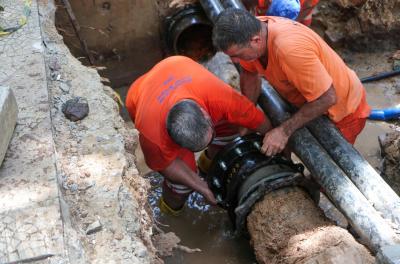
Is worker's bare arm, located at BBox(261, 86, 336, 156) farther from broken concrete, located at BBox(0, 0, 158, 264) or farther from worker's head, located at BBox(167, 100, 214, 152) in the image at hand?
broken concrete, located at BBox(0, 0, 158, 264)

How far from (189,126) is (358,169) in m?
1.04

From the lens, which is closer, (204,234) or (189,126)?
(189,126)

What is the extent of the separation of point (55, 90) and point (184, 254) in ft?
5.39

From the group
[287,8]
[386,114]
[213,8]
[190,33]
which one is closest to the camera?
[287,8]

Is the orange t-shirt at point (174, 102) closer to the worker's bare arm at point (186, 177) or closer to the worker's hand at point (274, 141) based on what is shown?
the worker's bare arm at point (186, 177)

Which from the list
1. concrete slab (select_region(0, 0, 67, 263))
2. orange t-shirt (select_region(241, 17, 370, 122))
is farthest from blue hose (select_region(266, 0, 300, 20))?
concrete slab (select_region(0, 0, 67, 263))

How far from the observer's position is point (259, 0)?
13.7 feet

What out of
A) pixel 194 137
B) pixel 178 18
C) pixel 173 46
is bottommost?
pixel 173 46

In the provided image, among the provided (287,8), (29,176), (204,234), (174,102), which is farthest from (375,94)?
(29,176)

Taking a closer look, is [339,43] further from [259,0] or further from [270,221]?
[270,221]

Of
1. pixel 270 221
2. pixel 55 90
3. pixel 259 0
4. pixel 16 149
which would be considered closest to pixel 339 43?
pixel 259 0

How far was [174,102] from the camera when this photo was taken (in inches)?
116

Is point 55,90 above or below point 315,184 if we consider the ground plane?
above

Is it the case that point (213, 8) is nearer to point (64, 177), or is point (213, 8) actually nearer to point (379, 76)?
point (379, 76)
